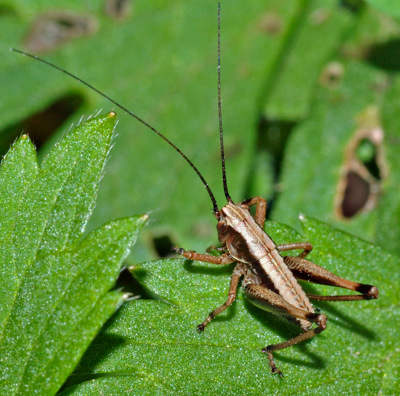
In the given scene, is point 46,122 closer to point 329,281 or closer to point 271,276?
point 271,276

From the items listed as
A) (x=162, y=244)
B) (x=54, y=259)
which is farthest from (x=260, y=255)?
(x=162, y=244)

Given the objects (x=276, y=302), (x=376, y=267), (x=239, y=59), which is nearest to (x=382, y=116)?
(x=239, y=59)

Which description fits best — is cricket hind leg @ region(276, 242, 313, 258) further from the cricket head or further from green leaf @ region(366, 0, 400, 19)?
green leaf @ region(366, 0, 400, 19)

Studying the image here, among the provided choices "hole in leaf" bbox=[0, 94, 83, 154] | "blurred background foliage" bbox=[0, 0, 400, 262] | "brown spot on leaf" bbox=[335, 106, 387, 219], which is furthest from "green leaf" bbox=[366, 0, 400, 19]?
"hole in leaf" bbox=[0, 94, 83, 154]

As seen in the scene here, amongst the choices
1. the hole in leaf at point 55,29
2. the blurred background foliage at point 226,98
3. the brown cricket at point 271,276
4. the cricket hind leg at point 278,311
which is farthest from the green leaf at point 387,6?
the cricket hind leg at point 278,311

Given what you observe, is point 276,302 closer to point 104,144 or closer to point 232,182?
point 104,144

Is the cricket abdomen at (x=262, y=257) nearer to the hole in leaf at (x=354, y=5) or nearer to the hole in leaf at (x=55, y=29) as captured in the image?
the hole in leaf at (x=55, y=29)

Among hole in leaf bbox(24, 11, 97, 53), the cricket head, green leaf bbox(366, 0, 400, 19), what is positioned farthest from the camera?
hole in leaf bbox(24, 11, 97, 53)
